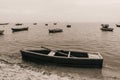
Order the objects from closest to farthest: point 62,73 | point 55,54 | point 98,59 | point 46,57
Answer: point 62,73, point 98,59, point 46,57, point 55,54

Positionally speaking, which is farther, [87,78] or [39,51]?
[39,51]

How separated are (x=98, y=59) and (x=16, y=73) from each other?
9.28 metres

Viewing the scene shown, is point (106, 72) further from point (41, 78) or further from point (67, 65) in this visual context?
point (41, 78)

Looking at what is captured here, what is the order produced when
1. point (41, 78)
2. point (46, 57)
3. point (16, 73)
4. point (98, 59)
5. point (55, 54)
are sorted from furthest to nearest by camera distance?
point (55, 54)
point (46, 57)
point (98, 59)
point (16, 73)
point (41, 78)

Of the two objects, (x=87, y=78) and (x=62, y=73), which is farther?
(x=62, y=73)

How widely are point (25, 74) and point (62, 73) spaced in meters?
4.01

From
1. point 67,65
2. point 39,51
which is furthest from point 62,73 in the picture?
point 39,51

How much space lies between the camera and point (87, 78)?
15766mm

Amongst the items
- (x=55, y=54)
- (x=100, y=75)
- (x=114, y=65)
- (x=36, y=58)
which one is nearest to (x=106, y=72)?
(x=100, y=75)

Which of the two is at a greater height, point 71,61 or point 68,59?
point 68,59

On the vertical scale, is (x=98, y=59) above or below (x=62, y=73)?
above

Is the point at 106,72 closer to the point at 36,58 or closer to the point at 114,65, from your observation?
the point at 114,65

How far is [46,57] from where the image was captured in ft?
64.1

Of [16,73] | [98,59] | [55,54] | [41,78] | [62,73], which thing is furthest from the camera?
[55,54]
